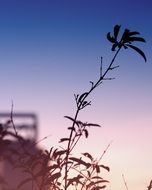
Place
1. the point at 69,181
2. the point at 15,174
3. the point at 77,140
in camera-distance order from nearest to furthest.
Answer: the point at 77,140 → the point at 69,181 → the point at 15,174

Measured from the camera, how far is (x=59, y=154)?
418 centimetres

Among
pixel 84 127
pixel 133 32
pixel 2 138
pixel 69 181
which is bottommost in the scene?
pixel 69 181

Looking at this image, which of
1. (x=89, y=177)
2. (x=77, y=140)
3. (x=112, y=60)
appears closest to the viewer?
(x=112, y=60)

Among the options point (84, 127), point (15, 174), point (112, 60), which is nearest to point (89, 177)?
point (84, 127)

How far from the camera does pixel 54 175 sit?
4.16 metres

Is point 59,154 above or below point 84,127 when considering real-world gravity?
below

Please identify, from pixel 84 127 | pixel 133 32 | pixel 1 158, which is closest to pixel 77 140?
pixel 84 127

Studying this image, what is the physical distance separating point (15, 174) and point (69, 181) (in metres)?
10.3

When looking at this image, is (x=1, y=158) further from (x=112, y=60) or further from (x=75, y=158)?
(x=112, y=60)

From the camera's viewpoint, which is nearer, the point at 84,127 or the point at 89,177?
the point at 84,127

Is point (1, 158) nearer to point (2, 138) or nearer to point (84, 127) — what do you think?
point (2, 138)

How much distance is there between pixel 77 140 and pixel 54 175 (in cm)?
64

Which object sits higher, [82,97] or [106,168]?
[82,97]

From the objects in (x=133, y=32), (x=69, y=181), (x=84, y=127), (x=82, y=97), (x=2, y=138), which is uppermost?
(x=133, y=32)
